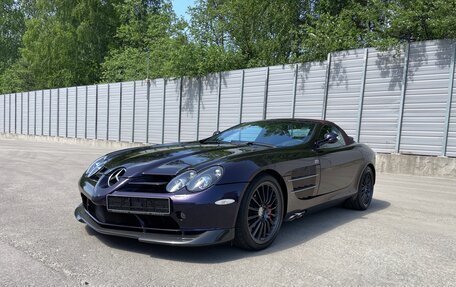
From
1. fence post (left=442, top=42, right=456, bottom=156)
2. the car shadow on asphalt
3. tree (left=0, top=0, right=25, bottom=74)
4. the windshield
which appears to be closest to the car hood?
the windshield

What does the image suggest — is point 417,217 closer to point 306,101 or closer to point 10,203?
point 10,203

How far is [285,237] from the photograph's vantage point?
189 inches

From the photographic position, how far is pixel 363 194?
645 centimetres

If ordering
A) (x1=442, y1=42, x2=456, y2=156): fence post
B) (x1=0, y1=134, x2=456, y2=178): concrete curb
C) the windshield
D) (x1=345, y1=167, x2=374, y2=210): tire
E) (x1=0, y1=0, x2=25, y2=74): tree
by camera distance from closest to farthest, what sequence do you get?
the windshield < (x1=345, y1=167, x2=374, y2=210): tire < (x1=0, y1=134, x2=456, y2=178): concrete curb < (x1=442, y1=42, x2=456, y2=156): fence post < (x1=0, y1=0, x2=25, y2=74): tree

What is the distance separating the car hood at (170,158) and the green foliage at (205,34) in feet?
28.3

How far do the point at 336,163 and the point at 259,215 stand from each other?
5.65 feet

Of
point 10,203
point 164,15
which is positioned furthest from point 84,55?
point 10,203

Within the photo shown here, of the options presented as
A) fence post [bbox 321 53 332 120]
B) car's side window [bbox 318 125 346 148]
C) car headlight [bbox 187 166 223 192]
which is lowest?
car headlight [bbox 187 166 223 192]

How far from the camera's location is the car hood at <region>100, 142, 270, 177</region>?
416 cm

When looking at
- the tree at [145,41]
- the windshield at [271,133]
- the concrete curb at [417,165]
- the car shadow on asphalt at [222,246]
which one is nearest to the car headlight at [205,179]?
the car shadow on asphalt at [222,246]

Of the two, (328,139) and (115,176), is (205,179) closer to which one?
(115,176)

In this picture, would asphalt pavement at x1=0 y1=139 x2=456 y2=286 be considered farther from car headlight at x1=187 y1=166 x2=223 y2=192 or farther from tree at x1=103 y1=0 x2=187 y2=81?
tree at x1=103 y1=0 x2=187 y2=81

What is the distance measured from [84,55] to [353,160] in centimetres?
3354

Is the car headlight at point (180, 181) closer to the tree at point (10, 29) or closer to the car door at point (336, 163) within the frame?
the car door at point (336, 163)
